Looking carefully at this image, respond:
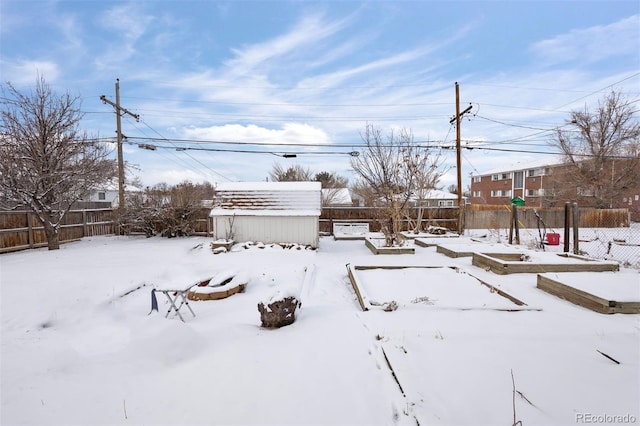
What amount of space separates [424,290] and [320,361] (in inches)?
122

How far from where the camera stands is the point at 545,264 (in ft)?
21.3

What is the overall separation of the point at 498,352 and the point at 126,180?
58.7ft

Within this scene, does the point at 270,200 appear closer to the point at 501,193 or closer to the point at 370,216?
the point at 370,216

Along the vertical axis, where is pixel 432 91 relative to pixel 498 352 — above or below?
above

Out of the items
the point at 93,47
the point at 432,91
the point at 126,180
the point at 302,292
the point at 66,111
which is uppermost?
the point at 432,91

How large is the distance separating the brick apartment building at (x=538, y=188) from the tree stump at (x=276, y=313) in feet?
88.3

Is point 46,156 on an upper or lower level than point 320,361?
upper

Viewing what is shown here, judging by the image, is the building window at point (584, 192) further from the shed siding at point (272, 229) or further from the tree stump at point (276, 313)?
the tree stump at point (276, 313)

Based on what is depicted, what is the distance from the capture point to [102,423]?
195 cm

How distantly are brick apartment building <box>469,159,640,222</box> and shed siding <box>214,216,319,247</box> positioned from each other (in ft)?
73.9

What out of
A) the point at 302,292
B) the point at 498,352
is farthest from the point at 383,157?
the point at 498,352

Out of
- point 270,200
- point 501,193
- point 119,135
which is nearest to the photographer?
point 270,200

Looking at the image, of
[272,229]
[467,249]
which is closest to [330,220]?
[272,229]

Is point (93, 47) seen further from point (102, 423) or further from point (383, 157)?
point (102, 423)
